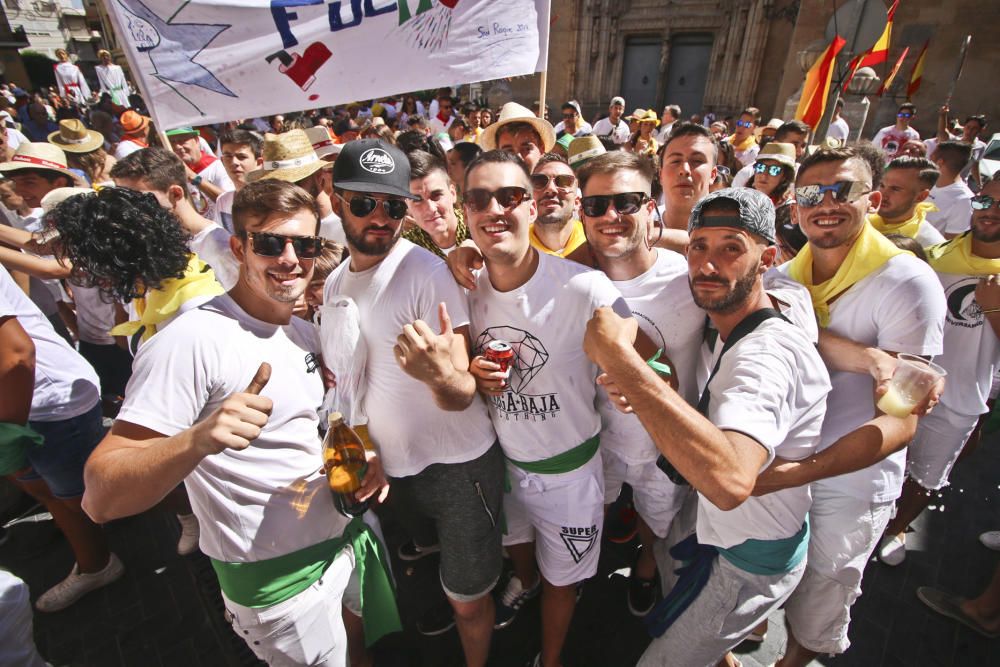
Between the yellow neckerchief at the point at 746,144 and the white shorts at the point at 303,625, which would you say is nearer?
the white shorts at the point at 303,625

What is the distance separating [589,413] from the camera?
2.41 meters

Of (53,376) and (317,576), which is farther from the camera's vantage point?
(53,376)

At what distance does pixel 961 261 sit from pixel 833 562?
2.31 metres

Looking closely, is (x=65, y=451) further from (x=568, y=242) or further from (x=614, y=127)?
(x=614, y=127)

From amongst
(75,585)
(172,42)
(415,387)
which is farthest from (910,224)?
(75,585)

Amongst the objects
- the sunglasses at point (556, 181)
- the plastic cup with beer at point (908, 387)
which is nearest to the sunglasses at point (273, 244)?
the sunglasses at point (556, 181)

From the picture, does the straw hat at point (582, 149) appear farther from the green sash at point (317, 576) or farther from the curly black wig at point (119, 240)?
the green sash at point (317, 576)

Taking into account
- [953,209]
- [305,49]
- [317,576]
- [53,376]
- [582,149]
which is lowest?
[317,576]

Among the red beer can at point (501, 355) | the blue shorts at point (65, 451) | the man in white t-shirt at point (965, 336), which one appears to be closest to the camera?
the red beer can at point (501, 355)

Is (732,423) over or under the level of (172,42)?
under

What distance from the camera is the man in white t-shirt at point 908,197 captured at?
3801 millimetres

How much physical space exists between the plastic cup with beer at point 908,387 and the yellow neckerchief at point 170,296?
3224 millimetres

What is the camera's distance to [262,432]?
1891mm

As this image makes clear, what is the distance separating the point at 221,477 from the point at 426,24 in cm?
369
